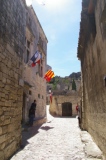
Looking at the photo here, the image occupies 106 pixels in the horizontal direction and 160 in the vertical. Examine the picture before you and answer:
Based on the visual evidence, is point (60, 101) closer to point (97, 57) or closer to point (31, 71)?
point (31, 71)

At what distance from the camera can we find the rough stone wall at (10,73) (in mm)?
4086

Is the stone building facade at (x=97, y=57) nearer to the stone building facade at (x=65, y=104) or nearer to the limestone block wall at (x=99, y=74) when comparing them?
the limestone block wall at (x=99, y=74)

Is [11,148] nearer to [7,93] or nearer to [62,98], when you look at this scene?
[7,93]

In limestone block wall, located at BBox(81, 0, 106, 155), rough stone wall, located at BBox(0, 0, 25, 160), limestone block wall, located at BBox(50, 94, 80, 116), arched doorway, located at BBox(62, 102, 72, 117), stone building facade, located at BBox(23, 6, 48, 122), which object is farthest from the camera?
arched doorway, located at BBox(62, 102, 72, 117)

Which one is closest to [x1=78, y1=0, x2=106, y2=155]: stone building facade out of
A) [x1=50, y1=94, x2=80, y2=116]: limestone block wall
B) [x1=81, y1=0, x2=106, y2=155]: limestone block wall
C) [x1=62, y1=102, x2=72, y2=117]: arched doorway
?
[x1=81, y1=0, x2=106, y2=155]: limestone block wall

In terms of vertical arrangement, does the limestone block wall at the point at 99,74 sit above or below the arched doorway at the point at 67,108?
above

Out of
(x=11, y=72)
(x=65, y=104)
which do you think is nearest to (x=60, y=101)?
(x=65, y=104)

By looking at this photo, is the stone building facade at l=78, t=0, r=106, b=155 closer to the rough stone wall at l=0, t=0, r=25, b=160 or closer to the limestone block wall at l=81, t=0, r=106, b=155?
the limestone block wall at l=81, t=0, r=106, b=155

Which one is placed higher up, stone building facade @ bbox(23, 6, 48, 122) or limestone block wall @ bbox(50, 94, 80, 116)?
stone building facade @ bbox(23, 6, 48, 122)

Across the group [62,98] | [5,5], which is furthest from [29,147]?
[62,98]

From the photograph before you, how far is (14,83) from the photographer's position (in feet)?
16.2

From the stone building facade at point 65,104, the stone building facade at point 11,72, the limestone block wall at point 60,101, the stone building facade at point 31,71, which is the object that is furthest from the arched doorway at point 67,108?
the stone building facade at point 11,72

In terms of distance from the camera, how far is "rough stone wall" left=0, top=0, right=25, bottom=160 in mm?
4086

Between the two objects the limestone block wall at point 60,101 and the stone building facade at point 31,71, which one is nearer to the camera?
the stone building facade at point 31,71
